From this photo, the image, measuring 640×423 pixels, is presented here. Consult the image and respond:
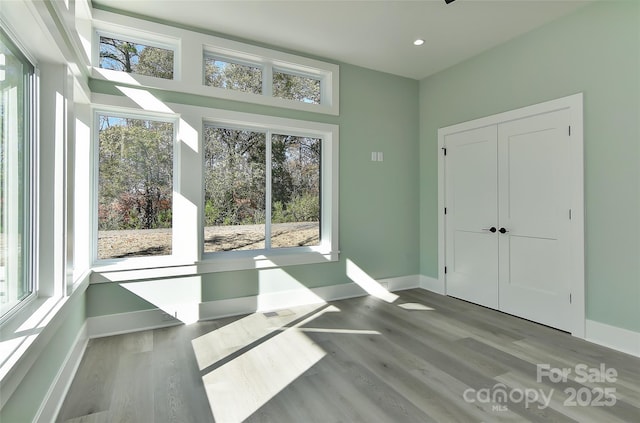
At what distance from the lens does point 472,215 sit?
4156 mm

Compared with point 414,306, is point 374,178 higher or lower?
higher

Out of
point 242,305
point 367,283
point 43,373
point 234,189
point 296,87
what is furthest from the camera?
point 367,283

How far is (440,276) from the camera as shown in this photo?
4.55m

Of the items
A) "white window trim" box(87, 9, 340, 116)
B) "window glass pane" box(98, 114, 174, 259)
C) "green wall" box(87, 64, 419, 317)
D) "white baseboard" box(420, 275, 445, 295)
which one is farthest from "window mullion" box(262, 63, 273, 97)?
"white baseboard" box(420, 275, 445, 295)

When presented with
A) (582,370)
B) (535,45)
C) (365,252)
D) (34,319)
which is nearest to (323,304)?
(365,252)

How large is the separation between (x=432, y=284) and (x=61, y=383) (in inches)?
163

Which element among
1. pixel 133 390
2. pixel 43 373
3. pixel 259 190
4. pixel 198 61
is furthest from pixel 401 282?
pixel 43 373

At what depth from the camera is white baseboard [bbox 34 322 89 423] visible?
5.85 feet

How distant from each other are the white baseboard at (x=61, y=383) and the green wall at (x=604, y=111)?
415 cm

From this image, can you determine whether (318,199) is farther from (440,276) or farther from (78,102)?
(78,102)

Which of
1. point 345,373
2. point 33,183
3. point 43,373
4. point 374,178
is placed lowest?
point 345,373

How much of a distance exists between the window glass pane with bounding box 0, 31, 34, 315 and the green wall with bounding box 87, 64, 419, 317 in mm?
2098

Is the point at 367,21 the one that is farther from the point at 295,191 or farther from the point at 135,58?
the point at 135,58

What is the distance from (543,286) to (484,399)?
188 cm
